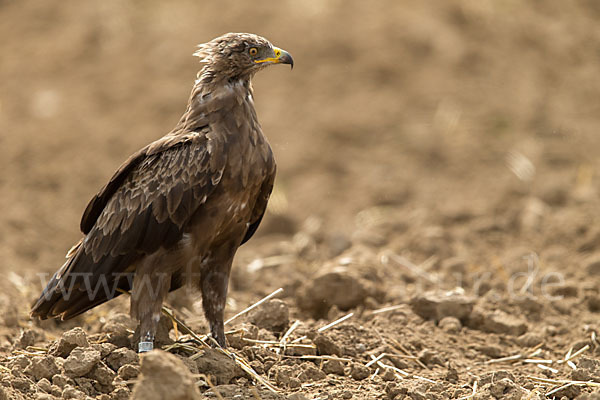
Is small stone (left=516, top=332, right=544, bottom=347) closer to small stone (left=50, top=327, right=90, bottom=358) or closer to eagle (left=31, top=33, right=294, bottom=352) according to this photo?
eagle (left=31, top=33, right=294, bottom=352)

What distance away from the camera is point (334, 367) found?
588 cm

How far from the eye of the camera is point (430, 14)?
15617 mm

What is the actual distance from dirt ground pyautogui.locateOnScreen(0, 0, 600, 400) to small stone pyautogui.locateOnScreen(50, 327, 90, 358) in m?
0.01

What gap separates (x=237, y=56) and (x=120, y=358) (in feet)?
7.44

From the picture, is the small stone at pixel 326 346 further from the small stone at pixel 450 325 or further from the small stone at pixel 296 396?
the small stone at pixel 450 325

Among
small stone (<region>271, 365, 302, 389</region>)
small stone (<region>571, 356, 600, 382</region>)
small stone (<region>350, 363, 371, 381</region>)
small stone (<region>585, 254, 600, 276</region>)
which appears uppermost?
small stone (<region>271, 365, 302, 389</region>)

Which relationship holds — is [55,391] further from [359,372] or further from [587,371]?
[587,371]

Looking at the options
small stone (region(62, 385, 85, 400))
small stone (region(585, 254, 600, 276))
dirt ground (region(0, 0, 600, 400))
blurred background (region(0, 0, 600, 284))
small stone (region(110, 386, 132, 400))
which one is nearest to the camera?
small stone (region(62, 385, 85, 400))

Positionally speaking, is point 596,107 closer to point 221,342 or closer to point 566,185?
point 566,185

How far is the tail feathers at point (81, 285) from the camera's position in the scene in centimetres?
602

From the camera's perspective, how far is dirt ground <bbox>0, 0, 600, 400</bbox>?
18.9ft

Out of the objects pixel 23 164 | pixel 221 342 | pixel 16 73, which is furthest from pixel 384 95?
pixel 221 342

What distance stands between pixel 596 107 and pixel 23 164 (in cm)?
915

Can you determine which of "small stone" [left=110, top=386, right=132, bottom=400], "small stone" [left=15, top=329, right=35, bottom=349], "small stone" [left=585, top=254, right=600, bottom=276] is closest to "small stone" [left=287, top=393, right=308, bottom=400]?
"small stone" [left=110, top=386, right=132, bottom=400]
